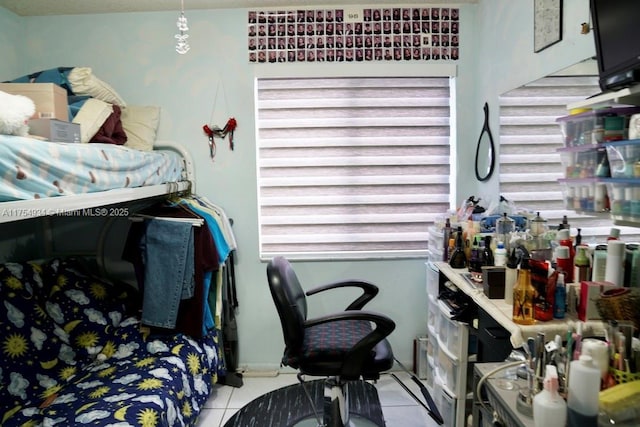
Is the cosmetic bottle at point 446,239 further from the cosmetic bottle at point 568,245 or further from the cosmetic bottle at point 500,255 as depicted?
the cosmetic bottle at point 568,245

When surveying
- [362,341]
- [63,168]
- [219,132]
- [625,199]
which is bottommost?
[362,341]

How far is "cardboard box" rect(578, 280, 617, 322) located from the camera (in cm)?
125

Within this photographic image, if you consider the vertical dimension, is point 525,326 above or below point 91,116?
below

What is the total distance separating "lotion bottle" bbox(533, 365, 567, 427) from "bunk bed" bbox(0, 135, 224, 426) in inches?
57.1

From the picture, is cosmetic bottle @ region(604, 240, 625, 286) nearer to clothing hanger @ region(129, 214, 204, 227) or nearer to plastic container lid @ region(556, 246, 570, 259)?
plastic container lid @ region(556, 246, 570, 259)

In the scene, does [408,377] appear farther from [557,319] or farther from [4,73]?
→ [4,73]

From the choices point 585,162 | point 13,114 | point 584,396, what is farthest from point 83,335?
point 585,162

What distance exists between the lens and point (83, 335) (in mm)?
2148

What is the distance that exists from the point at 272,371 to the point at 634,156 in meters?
2.47

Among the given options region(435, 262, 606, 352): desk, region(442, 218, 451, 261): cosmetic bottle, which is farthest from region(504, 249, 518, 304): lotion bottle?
region(442, 218, 451, 261): cosmetic bottle

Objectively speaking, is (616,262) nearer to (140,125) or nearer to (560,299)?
(560,299)

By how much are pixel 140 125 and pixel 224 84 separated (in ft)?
2.07

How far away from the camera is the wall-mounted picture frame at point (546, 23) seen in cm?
179

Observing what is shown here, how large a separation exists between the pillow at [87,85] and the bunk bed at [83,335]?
0.51 metres
